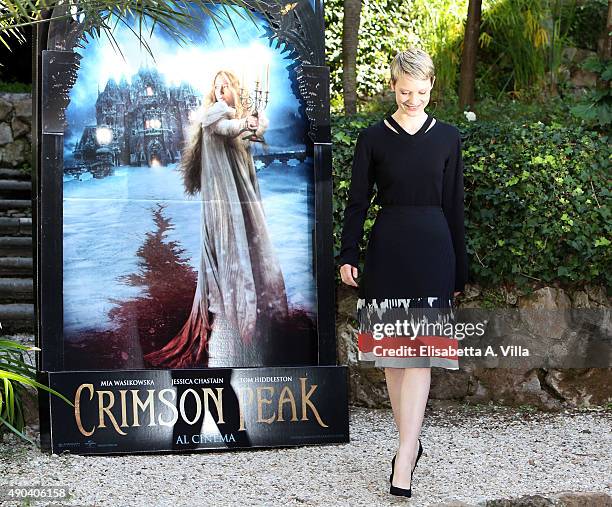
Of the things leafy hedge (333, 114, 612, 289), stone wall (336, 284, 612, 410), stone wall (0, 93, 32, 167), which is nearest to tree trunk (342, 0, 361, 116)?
leafy hedge (333, 114, 612, 289)

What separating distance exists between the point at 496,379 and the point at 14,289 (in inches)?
144

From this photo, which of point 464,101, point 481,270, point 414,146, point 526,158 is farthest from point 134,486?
point 464,101

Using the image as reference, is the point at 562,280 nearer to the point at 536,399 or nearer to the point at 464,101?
the point at 536,399

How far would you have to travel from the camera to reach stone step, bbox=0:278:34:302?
21.6 feet

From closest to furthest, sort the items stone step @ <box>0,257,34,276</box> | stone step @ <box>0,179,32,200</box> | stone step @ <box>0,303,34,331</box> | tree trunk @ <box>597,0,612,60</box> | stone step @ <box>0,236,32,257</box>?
tree trunk @ <box>597,0,612,60</box>
stone step @ <box>0,303,34,331</box>
stone step @ <box>0,257,34,276</box>
stone step @ <box>0,236,32,257</box>
stone step @ <box>0,179,32,200</box>

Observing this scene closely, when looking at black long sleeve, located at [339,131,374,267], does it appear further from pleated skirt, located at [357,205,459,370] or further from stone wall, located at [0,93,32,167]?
stone wall, located at [0,93,32,167]

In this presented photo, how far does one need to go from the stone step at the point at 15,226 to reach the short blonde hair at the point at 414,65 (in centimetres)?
469

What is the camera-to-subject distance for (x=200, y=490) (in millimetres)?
3428

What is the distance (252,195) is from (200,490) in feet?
4.68

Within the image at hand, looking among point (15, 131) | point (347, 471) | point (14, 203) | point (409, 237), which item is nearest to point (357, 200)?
point (409, 237)

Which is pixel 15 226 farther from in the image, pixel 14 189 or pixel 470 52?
pixel 470 52

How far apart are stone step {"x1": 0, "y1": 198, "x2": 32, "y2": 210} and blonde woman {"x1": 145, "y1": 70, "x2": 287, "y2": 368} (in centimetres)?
387

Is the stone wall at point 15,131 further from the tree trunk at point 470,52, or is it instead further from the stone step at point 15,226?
the tree trunk at point 470,52

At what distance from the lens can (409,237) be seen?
11.0 feet
